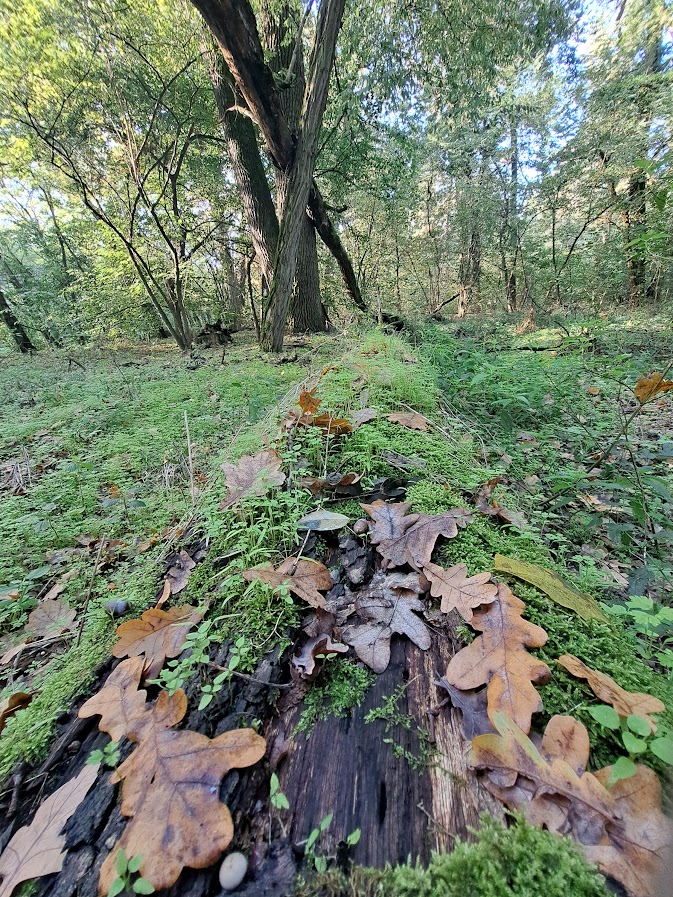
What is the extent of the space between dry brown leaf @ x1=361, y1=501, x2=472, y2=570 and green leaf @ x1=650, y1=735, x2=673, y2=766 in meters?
0.55

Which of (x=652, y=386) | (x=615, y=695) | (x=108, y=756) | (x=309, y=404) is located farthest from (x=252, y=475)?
(x=652, y=386)

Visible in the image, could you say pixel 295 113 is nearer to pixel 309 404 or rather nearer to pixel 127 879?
pixel 309 404

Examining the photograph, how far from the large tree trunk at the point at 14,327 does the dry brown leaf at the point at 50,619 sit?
41.4 ft

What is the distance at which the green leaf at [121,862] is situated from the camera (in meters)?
0.58

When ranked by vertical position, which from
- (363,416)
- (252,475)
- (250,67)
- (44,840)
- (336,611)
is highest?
(250,67)

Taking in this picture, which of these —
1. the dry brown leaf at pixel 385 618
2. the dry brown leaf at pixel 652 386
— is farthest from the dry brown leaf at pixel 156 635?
the dry brown leaf at pixel 652 386

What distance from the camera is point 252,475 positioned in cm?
160

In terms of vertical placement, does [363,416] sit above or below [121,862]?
above

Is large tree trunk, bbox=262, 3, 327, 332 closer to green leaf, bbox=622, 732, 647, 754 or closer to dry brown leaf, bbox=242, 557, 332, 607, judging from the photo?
dry brown leaf, bbox=242, 557, 332, 607

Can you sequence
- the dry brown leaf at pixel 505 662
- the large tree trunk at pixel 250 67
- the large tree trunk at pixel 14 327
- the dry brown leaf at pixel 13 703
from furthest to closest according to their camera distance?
the large tree trunk at pixel 14 327, the large tree trunk at pixel 250 67, the dry brown leaf at pixel 13 703, the dry brown leaf at pixel 505 662

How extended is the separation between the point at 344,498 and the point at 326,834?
3.07ft

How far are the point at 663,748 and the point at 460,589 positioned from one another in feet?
1.41

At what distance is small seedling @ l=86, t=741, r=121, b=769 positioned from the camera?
A: 0.76 meters

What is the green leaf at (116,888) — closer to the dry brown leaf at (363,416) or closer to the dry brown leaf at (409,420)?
the dry brown leaf at (363,416)
